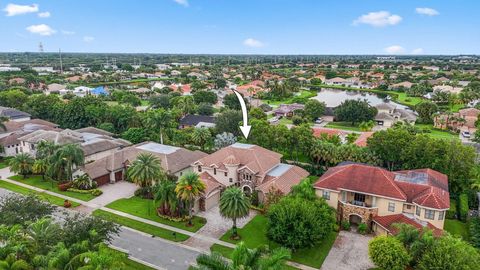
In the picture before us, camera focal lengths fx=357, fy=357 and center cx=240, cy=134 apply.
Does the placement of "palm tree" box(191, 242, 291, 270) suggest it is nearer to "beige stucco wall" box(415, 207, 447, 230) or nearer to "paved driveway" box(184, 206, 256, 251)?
"paved driveway" box(184, 206, 256, 251)

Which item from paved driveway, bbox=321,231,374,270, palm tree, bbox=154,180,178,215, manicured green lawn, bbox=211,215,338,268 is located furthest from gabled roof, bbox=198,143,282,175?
paved driveway, bbox=321,231,374,270

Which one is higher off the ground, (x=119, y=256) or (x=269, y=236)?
(x=119, y=256)

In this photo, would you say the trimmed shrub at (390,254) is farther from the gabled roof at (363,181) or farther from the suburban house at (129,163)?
the suburban house at (129,163)

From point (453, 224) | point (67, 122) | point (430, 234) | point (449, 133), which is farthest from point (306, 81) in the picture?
point (430, 234)

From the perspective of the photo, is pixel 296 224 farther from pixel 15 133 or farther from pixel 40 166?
pixel 15 133

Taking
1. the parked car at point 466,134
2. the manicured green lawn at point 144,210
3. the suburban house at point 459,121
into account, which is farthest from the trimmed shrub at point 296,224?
the suburban house at point 459,121

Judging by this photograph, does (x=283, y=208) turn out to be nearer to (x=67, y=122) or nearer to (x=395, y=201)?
(x=395, y=201)
